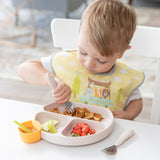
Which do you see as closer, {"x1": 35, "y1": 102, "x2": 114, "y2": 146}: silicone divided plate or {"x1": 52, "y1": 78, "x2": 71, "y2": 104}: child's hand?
{"x1": 35, "y1": 102, "x2": 114, "y2": 146}: silicone divided plate

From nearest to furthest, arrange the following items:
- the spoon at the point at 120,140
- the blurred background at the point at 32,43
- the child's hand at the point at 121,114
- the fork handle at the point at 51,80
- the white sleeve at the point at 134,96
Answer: the spoon at the point at 120,140
the fork handle at the point at 51,80
the child's hand at the point at 121,114
the white sleeve at the point at 134,96
the blurred background at the point at 32,43

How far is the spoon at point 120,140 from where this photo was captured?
27.9 inches

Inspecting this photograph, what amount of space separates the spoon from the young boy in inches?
8.6

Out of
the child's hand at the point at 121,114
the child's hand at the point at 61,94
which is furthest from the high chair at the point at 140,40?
the child's hand at the point at 61,94

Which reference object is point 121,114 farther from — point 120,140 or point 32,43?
point 32,43

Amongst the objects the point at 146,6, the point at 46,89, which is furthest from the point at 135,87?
the point at 146,6

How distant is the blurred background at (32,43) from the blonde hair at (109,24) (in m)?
1.01

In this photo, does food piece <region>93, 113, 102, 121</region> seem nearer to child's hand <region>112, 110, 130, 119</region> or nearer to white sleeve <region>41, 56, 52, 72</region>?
child's hand <region>112, 110, 130, 119</region>

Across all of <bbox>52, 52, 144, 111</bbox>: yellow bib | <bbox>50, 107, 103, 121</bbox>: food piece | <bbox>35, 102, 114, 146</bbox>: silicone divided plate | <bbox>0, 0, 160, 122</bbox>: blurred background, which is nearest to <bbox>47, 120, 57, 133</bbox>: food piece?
<bbox>35, 102, 114, 146</bbox>: silicone divided plate

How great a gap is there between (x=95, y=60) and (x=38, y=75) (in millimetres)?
314

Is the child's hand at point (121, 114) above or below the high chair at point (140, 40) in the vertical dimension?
below

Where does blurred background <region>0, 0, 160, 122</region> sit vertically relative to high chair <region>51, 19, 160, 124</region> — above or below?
below

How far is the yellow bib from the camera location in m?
1.13

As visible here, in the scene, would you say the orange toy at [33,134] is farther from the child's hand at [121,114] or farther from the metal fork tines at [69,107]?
the child's hand at [121,114]
